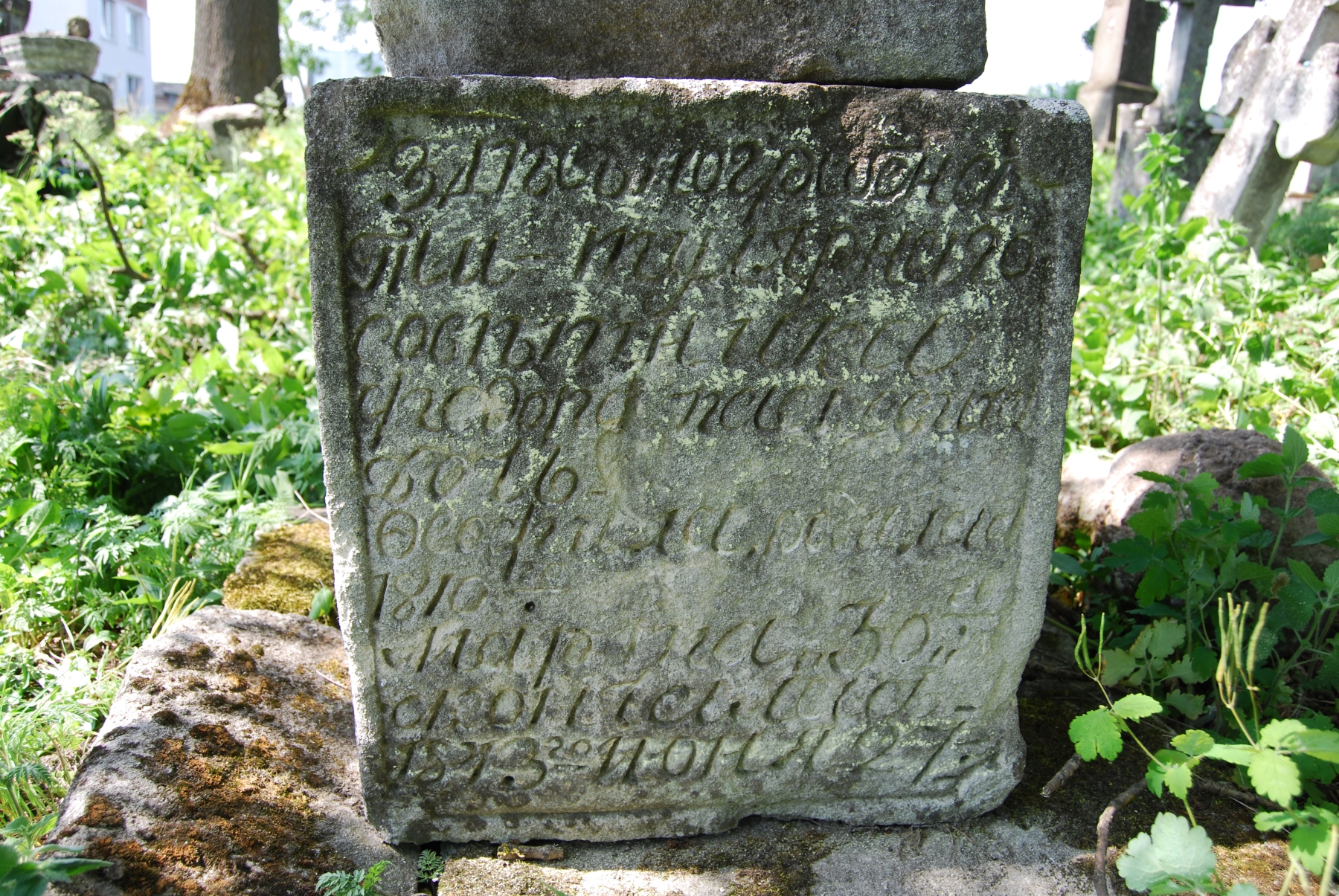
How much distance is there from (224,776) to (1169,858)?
1674 millimetres

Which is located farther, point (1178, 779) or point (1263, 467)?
point (1263, 467)

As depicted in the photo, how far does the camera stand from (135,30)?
37.5m

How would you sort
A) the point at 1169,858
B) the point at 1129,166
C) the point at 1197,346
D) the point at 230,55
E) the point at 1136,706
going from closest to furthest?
the point at 1169,858 → the point at 1136,706 → the point at 1197,346 → the point at 1129,166 → the point at 230,55

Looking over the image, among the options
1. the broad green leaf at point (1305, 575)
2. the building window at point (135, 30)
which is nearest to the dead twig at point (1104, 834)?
the broad green leaf at point (1305, 575)

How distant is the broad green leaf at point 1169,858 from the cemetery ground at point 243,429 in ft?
1.75

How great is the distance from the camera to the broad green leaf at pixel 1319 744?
137cm

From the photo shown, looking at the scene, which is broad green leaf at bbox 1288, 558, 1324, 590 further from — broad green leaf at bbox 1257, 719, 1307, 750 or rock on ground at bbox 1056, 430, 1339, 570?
broad green leaf at bbox 1257, 719, 1307, 750

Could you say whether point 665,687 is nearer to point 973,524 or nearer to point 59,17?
point 973,524

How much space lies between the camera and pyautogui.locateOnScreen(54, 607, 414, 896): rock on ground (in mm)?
1562

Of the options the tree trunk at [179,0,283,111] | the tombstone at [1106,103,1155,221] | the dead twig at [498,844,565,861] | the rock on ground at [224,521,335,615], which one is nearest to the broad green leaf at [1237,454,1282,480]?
the dead twig at [498,844,565,861]

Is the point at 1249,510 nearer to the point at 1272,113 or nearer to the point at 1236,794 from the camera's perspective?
the point at 1236,794

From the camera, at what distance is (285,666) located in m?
2.19

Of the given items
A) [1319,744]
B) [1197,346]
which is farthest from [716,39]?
[1197,346]

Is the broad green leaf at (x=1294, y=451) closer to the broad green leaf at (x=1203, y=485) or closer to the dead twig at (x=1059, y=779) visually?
the broad green leaf at (x=1203, y=485)
